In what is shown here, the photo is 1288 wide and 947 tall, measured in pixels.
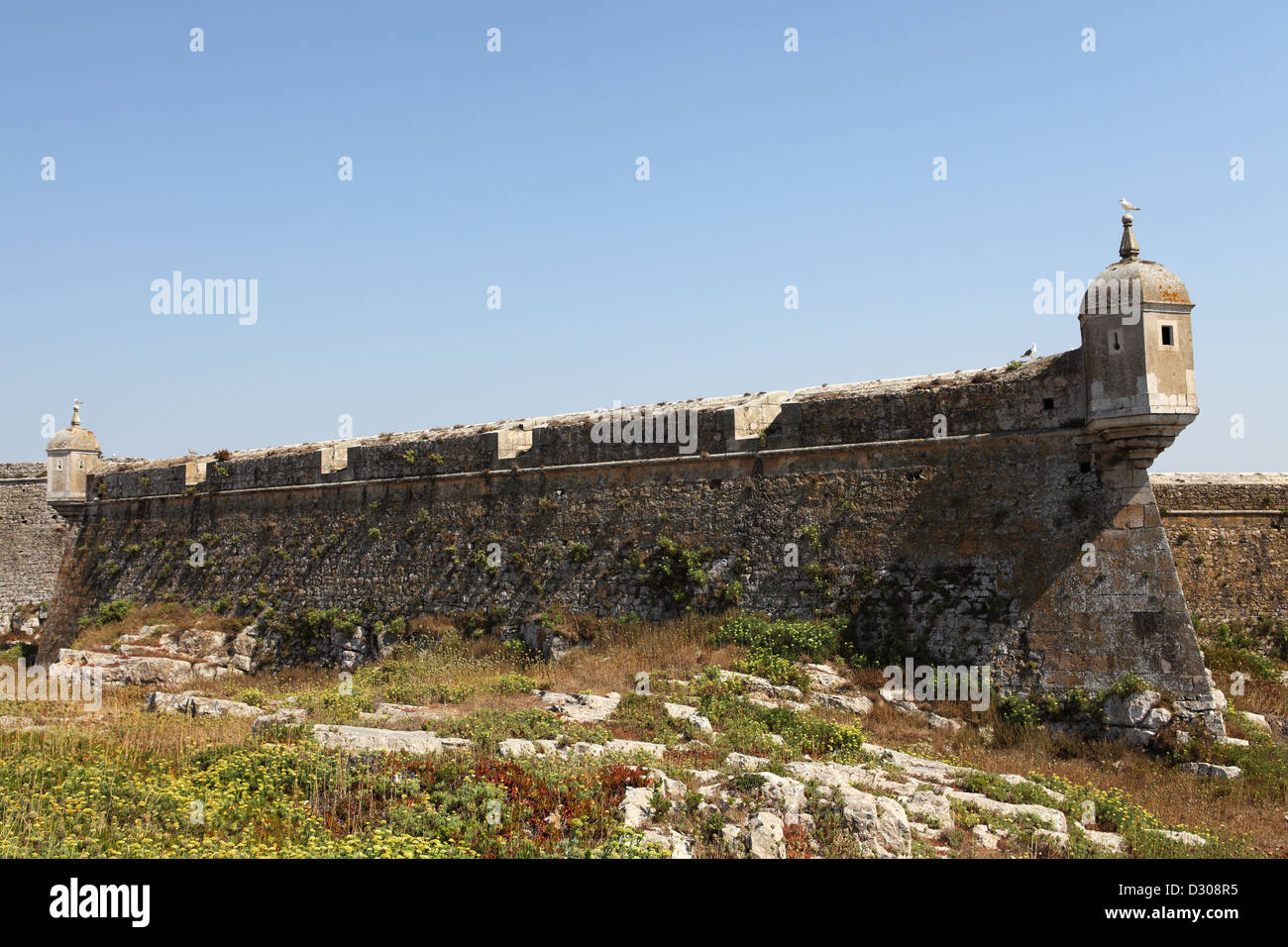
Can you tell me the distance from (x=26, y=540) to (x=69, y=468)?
17949 millimetres

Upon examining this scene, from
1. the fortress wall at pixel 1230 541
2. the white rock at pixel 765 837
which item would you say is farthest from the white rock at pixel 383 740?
the fortress wall at pixel 1230 541

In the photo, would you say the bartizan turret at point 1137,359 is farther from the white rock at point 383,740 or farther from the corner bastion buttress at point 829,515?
the white rock at point 383,740

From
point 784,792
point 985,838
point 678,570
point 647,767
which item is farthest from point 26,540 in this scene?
point 985,838

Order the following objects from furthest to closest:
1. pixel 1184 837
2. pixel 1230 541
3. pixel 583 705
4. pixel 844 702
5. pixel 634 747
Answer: pixel 1230 541 < pixel 844 702 < pixel 583 705 < pixel 634 747 < pixel 1184 837

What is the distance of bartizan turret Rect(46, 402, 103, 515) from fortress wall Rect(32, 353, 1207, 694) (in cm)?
764

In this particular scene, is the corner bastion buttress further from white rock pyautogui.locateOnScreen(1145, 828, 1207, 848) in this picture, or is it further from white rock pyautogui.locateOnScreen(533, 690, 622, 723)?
white rock pyautogui.locateOnScreen(1145, 828, 1207, 848)

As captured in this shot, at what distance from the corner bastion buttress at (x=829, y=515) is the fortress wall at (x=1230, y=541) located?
8.83 metres

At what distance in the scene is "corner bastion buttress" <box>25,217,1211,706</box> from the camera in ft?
43.5

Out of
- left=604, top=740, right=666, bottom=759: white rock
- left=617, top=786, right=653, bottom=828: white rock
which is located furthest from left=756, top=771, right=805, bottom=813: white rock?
left=604, top=740, right=666, bottom=759: white rock

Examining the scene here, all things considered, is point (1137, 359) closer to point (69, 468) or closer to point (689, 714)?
point (689, 714)

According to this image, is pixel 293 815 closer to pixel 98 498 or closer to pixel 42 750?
pixel 42 750

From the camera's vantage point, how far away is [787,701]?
13523mm

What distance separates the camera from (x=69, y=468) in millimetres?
27266
